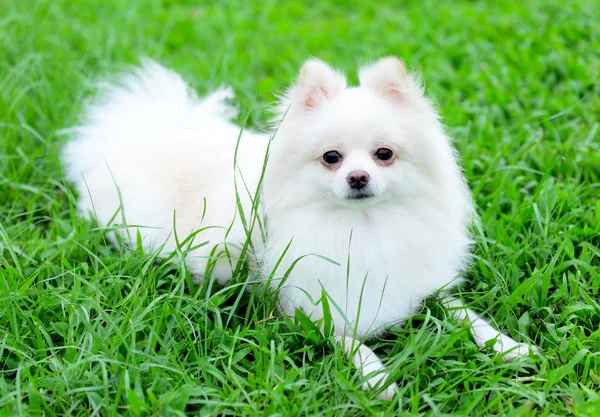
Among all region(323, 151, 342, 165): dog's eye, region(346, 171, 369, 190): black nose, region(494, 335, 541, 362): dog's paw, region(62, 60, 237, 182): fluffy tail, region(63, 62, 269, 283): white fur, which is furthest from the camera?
region(62, 60, 237, 182): fluffy tail

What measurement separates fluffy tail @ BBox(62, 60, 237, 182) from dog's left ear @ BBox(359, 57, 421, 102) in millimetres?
1221

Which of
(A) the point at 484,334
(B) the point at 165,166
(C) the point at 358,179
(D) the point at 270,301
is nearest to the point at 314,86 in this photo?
(C) the point at 358,179

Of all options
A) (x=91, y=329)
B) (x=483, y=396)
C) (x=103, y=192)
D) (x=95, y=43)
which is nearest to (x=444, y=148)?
(x=483, y=396)

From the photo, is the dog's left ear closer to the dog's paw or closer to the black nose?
the black nose

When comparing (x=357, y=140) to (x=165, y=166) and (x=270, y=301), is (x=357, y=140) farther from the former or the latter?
(x=165, y=166)

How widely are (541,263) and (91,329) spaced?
1861 millimetres

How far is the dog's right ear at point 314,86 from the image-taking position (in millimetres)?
2328

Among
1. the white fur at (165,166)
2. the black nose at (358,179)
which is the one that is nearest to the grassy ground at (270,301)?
the white fur at (165,166)

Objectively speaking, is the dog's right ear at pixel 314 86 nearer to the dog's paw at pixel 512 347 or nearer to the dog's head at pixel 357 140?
the dog's head at pixel 357 140

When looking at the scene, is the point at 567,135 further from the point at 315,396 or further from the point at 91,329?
the point at 91,329

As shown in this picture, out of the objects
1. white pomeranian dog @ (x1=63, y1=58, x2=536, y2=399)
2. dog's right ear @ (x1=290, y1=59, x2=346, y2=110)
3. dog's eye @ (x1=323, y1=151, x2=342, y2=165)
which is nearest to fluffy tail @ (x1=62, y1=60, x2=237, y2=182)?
white pomeranian dog @ (x1=63, y1=58, x2=536, y2=399)

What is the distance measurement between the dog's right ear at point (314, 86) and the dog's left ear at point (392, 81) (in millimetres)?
144

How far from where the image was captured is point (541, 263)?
9.32ft

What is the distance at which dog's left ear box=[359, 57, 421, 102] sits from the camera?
2332 millimetres
